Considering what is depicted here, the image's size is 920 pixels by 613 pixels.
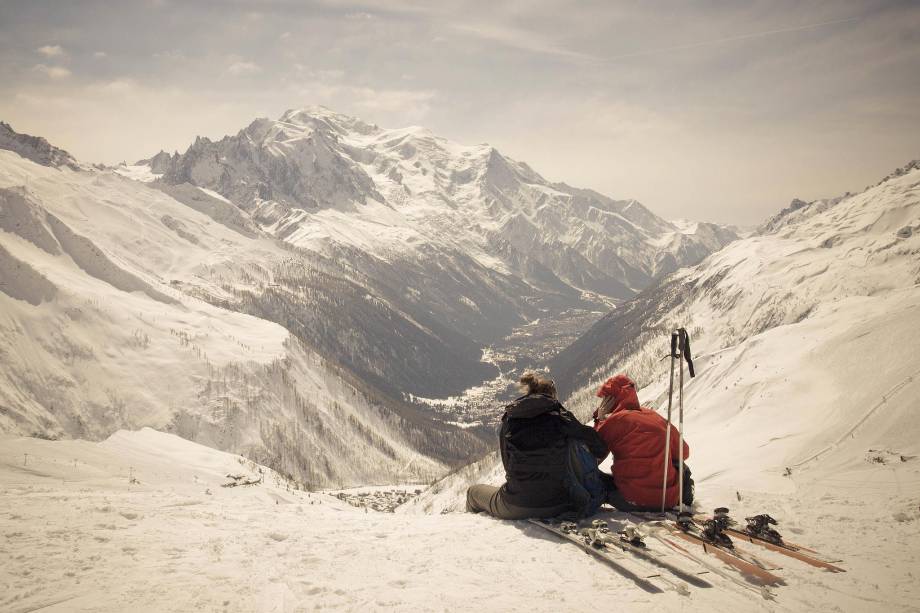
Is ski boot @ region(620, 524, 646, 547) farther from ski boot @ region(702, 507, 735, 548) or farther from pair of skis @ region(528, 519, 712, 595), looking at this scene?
ski boot @ region(702, 507, 735, 548)

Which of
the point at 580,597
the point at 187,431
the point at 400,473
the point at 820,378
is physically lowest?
the point at 400,473

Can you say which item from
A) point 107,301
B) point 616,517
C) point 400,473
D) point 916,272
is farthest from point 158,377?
point 916,272

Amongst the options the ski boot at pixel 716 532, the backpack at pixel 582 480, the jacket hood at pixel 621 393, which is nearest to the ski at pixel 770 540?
the ski boot at pixel 716 532

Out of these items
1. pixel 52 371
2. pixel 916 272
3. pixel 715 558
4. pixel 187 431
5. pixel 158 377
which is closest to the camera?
pixel 715 558

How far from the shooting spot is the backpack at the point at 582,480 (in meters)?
11.6

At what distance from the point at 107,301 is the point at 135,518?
451 feet

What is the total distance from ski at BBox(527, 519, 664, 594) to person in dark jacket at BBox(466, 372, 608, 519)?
0.51 metres

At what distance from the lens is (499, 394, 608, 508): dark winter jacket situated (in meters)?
11.3

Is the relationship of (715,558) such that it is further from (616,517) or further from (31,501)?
(31,501)

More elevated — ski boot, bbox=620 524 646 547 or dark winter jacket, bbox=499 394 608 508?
dark winter jacket, bbox=499 394 608 508

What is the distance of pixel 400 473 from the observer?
148 meters

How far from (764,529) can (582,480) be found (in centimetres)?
363

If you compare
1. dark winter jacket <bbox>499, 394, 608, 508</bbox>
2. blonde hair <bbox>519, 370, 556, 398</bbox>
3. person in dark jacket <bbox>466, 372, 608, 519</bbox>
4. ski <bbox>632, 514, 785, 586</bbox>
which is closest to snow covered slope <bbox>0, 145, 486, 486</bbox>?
person in dark jacket <bbox>466, 372, 608, 519</bbox>

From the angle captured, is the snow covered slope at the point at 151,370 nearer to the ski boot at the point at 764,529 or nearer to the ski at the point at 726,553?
the ski at the point at 726,553
